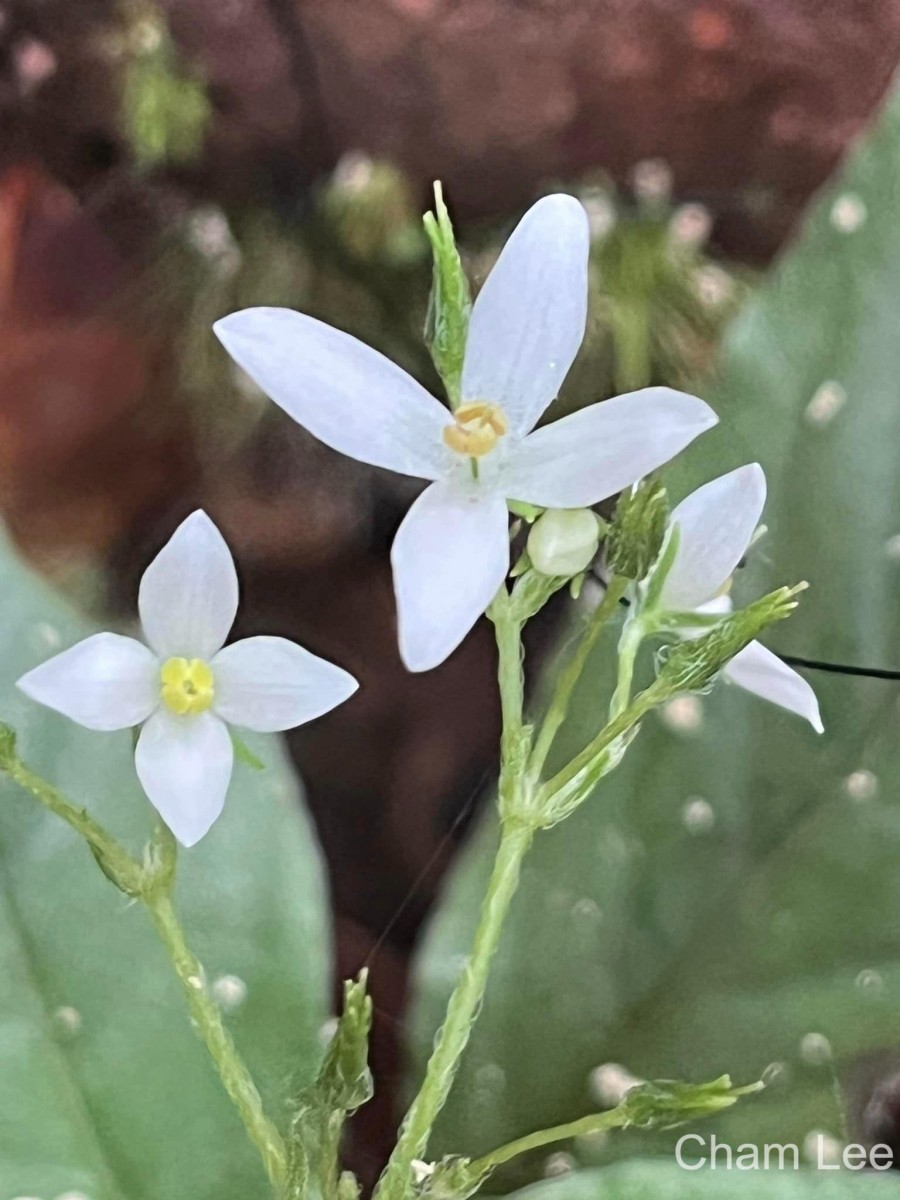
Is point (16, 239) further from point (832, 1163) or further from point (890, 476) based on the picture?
point (832, 1163)

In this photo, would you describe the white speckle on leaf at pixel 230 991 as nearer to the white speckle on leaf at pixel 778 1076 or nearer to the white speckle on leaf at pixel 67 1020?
the white speckle on leaf at pixel 67 1020

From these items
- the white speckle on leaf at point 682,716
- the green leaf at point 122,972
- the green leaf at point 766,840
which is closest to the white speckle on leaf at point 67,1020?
the green leaf at point 122,972

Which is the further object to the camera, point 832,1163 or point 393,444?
point 832,1163

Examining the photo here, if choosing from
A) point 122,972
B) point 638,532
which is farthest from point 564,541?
point 122,972

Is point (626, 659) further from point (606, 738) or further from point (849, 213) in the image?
point (849, 213)

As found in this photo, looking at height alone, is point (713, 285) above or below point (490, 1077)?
above

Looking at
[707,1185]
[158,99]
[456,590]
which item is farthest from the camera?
[158,99]

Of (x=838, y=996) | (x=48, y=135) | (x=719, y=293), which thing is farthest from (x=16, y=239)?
(x=838, y=996)
